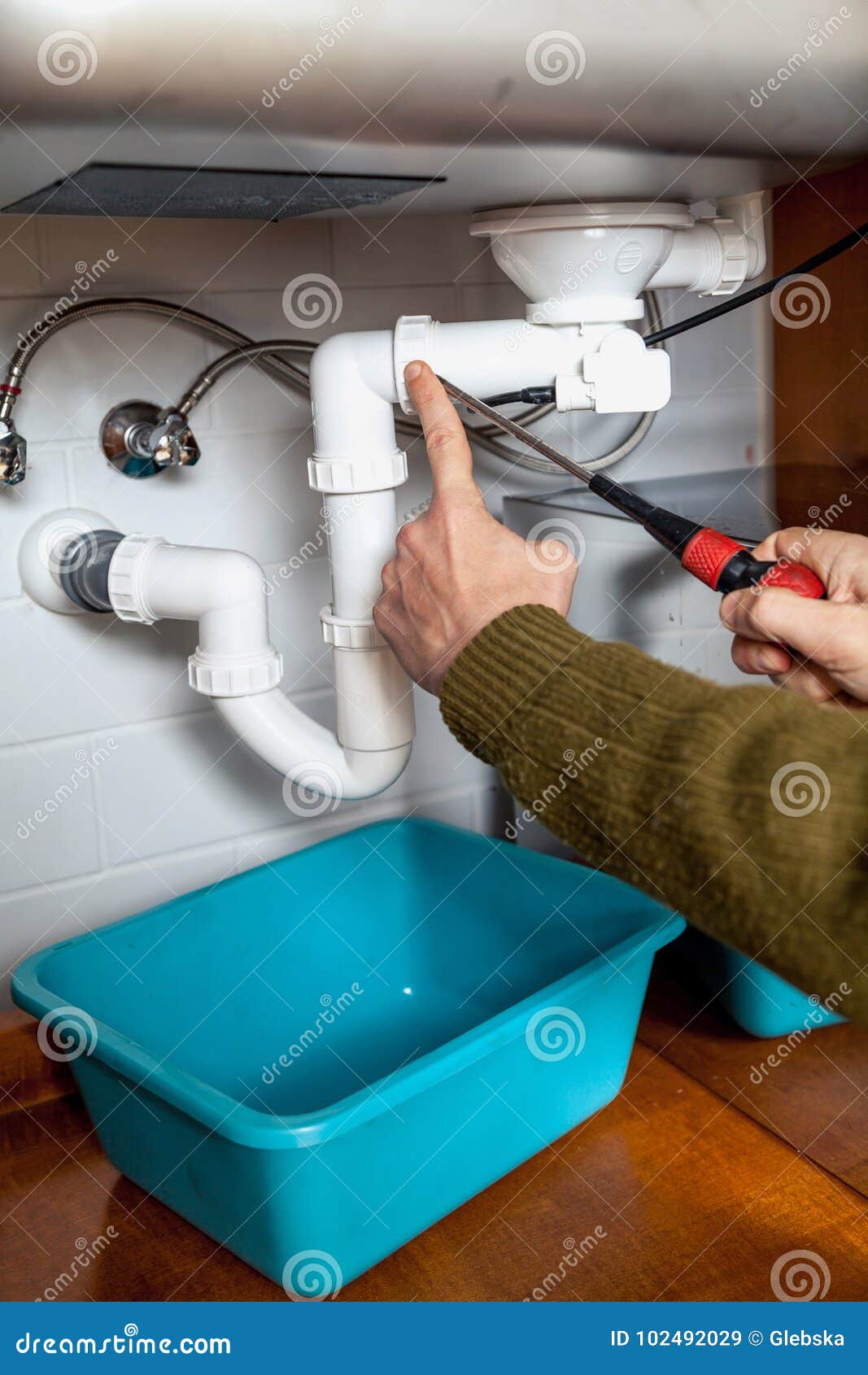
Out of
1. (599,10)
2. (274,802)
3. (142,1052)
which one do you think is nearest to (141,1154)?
(142,1052)

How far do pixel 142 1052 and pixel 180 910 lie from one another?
0.22 m

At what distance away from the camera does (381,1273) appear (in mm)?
619

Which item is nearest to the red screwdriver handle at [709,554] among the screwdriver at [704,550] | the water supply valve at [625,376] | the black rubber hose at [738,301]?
the screwdriver at [704,550]

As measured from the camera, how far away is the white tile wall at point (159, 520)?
0.81 m

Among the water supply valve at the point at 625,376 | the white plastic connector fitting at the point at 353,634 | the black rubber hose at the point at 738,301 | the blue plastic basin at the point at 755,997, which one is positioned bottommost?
the blue plastic basin at the point at 755,997

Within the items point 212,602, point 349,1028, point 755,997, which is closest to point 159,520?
point 212,602

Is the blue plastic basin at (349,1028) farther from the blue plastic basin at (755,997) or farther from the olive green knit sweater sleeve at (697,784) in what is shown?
the olive green knit sweater sleeve at (697,784)

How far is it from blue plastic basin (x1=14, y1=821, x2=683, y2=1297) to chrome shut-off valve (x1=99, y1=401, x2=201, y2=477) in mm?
298

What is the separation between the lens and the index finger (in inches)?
23.5

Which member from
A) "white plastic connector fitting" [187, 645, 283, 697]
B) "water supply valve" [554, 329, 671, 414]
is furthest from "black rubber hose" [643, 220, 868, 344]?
"white plastic connector fitting" [187, 645, 283, 697]

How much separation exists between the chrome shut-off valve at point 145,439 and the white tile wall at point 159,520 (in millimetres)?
11

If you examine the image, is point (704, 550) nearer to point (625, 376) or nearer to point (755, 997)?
point (625, 376)

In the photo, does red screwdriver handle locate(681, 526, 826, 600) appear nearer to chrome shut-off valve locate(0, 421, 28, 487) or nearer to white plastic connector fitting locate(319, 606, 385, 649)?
white plastic connector fitting locate(319, 606, 385, 649)

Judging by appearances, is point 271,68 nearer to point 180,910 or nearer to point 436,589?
point 436,589
